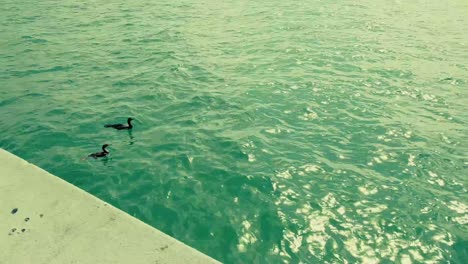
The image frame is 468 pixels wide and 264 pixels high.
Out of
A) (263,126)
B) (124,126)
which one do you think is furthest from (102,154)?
(263,126)

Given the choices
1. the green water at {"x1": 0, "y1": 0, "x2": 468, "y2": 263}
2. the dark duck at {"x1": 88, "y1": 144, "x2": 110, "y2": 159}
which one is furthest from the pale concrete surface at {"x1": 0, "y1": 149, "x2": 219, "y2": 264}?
the dark duck at {"x1": 88, "y1": 144, "x2": 110, "y2": 159}

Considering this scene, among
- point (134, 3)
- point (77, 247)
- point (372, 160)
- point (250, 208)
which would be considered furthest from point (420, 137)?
point (134, 3)

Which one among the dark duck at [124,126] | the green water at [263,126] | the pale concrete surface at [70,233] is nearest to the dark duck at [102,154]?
the green water at [263,126]

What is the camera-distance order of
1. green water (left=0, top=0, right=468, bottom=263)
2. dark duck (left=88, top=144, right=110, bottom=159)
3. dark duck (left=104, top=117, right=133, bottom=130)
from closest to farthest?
green water (left=0, top=0, right=468, bottom=263)
dark duck (left=88, top=144, right=110, bottom=159)
dark duck (left=104, top=117, right=133, bottom=130)

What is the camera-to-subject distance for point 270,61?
796 inches

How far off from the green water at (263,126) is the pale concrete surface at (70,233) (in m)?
0.44

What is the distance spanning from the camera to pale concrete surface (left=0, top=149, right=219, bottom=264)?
20.3ft

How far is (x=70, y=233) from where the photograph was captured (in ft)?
21.6

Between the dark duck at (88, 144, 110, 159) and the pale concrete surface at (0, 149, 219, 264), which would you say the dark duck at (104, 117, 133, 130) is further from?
the pale concrete surface at (0, 149, 219, 264)

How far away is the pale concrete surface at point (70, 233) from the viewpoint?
6188 mm

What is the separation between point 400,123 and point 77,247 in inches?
474

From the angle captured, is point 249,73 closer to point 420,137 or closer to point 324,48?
point 324,48

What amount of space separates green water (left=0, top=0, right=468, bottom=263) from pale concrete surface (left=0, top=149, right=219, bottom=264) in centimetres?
44

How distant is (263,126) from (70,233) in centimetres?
887
